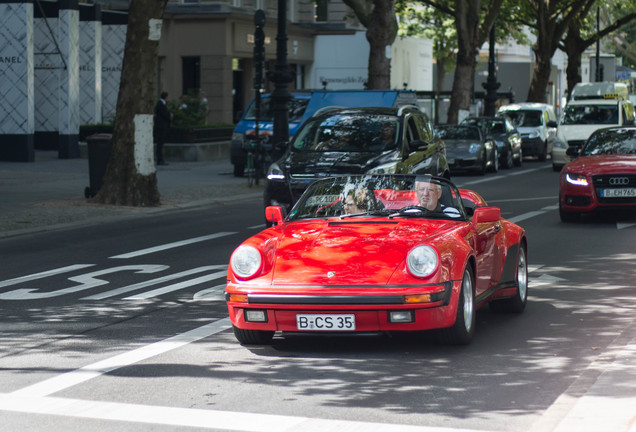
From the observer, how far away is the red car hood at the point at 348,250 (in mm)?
8266

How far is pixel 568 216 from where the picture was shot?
722 inches

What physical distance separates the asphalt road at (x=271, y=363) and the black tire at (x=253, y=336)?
0.09 meters

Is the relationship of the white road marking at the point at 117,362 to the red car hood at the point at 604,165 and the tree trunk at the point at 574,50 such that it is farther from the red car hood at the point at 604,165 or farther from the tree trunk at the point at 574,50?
the tree trunk at the point at 574,50

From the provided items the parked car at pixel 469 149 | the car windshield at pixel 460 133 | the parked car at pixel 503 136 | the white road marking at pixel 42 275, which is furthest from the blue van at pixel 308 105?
the white road marking at pixel 42 275

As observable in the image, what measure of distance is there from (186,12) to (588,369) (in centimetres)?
3866

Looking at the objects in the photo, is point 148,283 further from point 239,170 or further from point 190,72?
point 190,72

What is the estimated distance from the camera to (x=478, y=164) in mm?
31094

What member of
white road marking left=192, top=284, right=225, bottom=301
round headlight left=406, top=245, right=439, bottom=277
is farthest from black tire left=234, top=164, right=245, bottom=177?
round headlight left=406, top=245, right=439, bottom=277

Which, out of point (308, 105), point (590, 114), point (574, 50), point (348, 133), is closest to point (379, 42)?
point (590, 114)

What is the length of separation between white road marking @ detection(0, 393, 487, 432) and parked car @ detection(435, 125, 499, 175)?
24.0m

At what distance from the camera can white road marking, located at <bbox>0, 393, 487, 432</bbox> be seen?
21.1 feet

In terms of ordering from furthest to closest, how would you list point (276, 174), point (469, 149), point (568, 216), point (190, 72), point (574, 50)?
point (574, 50) → point (190, 72) → point (469, 149) → point (568, 216) → point (276, 174)

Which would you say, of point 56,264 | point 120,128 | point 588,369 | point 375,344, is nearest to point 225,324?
point 375,344

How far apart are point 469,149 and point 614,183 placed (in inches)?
528
